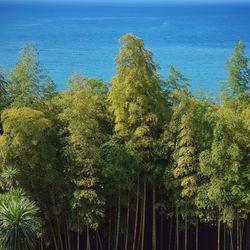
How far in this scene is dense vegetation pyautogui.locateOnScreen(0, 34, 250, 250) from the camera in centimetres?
981

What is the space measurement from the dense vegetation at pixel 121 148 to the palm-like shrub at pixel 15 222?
0.06ft

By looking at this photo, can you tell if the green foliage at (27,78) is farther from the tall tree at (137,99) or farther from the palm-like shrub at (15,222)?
the palm-like shrub at (15,222)

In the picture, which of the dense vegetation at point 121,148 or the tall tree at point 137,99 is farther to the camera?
the tall tree at point 137,99

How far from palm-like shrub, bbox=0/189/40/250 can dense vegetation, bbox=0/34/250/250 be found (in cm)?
2

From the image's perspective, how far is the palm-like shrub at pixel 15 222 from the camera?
9430mm

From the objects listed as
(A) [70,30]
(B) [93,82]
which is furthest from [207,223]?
(A) [70,30]

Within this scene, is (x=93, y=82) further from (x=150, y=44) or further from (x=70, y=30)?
(x=70, y=30)

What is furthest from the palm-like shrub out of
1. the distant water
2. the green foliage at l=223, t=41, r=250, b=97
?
the distant water

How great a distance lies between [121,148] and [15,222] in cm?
258

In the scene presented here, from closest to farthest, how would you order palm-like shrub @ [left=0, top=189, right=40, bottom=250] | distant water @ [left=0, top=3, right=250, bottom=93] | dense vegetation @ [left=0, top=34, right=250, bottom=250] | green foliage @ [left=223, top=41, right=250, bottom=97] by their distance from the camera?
palm-like shrub @ [left=0, top=189, right=40, bottom=250] < dense vegetation @ [left=0, top=34, right=250, bottom=250] < green foliage @ [left=223, top=41, right=250, bottom=97] < distant water @ [left=0, top=3, right=250, bottom=93]

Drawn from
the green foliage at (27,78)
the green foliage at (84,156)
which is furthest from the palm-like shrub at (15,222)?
the green foliage at (27,78)

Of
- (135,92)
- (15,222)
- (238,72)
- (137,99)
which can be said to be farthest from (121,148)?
(238,72)

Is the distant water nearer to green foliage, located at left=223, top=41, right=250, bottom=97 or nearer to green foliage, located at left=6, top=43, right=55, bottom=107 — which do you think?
green foliage, located at left=223, top=41, right=250, bottom=97

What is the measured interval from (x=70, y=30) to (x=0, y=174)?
46.5 metres
